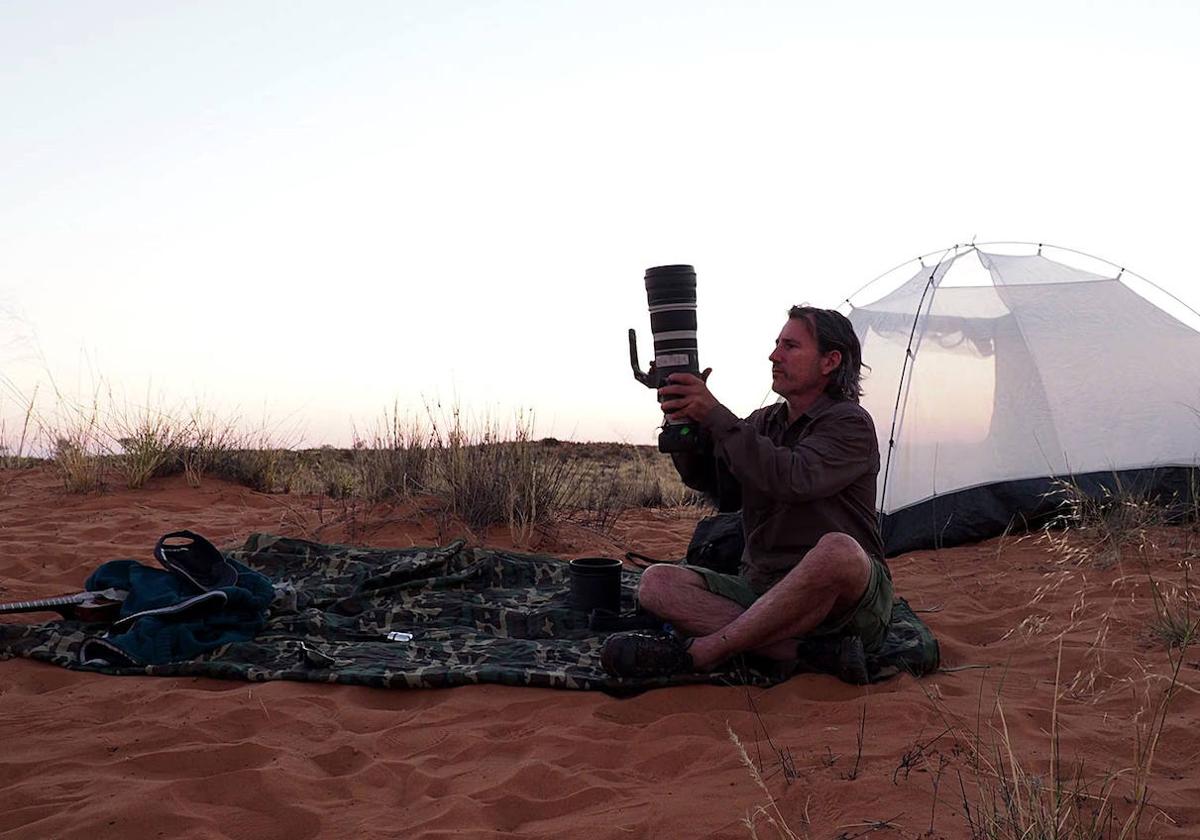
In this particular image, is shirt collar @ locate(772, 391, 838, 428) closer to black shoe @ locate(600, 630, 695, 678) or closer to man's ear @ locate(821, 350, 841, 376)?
man's ear @ locate(821, 350, 841, 376)

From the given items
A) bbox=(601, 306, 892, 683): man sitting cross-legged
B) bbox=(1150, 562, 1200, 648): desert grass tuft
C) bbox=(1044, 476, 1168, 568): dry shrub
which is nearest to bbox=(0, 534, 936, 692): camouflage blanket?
bbox=(601, 306, 892, 683): man sitting cross-legged

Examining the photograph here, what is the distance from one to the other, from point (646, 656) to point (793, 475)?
0.80 m

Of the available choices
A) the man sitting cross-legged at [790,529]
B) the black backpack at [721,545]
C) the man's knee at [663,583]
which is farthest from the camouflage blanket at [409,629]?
the black backpack at [721,545]

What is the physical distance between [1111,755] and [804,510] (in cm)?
124

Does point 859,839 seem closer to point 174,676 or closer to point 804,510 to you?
point 804,510

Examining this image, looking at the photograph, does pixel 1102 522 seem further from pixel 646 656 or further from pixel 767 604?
pixel 646 656

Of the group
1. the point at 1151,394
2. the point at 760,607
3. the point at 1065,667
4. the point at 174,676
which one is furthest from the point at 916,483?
the point at 174,676

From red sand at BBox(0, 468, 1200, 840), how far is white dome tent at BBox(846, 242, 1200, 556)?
5.72ft

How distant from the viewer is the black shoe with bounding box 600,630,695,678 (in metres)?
3.60

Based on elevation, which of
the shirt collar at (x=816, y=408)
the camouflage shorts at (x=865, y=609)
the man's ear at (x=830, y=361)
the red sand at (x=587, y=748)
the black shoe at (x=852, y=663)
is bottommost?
the red sand at (x=587, y=748)

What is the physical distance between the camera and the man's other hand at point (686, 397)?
11.2ft

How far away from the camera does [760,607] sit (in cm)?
355

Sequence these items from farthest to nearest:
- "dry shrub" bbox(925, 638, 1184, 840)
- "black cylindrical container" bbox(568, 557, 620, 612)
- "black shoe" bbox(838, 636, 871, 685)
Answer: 1. "black cylindrical container" bbox(568, 557, 620, 612)
2. "black shoe" bbox(838, 636, 871, 685)
3. "dry shrub" bbox(925, 638, 1184, 840)

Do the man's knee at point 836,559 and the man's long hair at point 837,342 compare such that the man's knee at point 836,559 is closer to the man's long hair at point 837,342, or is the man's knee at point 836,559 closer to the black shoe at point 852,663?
the black shoe at point 852,663
